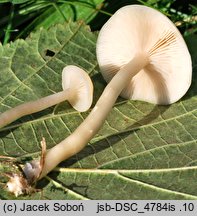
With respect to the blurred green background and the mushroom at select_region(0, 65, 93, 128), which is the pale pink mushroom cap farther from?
the blurred green background

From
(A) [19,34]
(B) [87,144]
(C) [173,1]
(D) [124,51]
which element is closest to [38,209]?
(B) [87,144]

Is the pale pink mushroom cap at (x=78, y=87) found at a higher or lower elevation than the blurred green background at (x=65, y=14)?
lower

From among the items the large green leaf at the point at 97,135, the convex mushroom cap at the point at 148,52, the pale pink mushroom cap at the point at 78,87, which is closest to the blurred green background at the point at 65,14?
the large green leaf at the point at 97,135

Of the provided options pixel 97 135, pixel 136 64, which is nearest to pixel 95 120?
pixel 97 135

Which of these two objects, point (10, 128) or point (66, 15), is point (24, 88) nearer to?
point (10, 128)

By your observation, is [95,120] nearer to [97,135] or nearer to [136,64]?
[97,135]

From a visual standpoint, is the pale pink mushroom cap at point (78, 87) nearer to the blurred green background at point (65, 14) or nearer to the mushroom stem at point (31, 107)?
the mushroom stem at point (31, 107)
